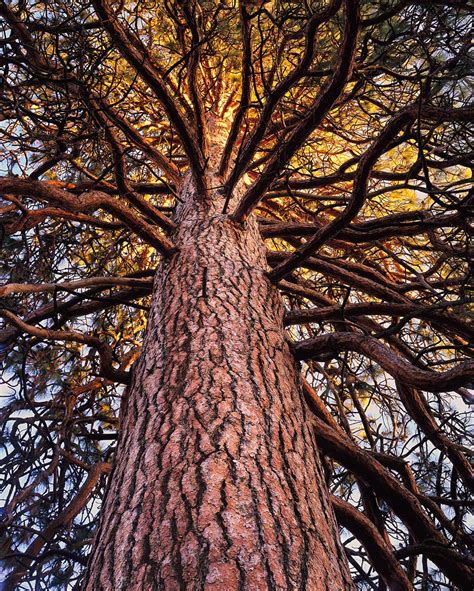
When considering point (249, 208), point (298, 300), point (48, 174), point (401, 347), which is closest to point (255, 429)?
point (249, 208)

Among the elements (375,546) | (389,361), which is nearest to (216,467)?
(389,361)

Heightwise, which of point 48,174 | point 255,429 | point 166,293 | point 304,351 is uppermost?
point 48,174

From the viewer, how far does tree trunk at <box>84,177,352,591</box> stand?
0.87m

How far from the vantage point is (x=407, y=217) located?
2.21 metres

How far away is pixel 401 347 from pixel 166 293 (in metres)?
1.48

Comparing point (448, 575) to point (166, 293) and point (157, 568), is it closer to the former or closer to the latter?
point (157, 568)

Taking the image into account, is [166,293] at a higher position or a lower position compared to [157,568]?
higher

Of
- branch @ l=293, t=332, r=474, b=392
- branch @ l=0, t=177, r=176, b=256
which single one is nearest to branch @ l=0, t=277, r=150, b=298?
branch @ l=0, t=177, r=176, b=256

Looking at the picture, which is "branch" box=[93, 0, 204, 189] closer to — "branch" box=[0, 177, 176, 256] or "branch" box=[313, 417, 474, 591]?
"branch" box=[0, 177, 176, 256]

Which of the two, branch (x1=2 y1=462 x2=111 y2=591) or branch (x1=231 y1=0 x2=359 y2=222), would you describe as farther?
branch (x1=2 y1=462 x2=111 y2=591)

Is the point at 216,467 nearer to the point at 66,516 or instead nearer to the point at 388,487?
the point at 388,487

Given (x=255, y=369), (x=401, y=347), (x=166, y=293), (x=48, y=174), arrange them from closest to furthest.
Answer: (x=255, y=369) → (x=166, y=293) → (x=401, y=347) → (x=48, y=174)

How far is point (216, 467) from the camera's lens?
1047 mm

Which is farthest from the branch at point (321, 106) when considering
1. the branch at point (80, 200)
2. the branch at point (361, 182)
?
the branch at point (80, 200)
